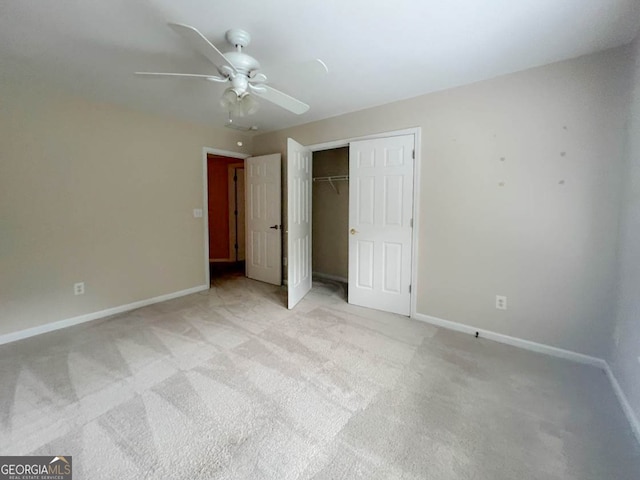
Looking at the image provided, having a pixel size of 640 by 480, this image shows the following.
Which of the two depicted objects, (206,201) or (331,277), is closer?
(206,201)

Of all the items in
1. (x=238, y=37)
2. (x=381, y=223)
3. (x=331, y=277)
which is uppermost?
(x=238, y=37)

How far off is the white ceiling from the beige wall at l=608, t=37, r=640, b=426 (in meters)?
0.61

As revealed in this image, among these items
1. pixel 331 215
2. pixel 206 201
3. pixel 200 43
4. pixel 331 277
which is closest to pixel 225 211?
pixel 206 201

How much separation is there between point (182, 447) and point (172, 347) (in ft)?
3.65

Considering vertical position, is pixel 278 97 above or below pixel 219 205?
above

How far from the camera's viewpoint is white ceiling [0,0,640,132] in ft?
4.98

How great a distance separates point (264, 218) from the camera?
13.9 ft

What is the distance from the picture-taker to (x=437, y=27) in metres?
1.69

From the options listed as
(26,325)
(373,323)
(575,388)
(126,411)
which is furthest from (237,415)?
(26,325)

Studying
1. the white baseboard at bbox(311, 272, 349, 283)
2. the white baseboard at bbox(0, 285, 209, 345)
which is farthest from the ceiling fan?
the white baseboard at bbox(311, 272, 349, 283)

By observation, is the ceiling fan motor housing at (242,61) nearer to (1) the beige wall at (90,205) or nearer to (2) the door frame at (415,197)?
(2) the door frame at (415,197)

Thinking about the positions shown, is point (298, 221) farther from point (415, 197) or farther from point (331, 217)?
point (415, 197)

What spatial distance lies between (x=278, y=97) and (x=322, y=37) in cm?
48

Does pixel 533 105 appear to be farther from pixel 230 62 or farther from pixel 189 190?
pixel 189 190
